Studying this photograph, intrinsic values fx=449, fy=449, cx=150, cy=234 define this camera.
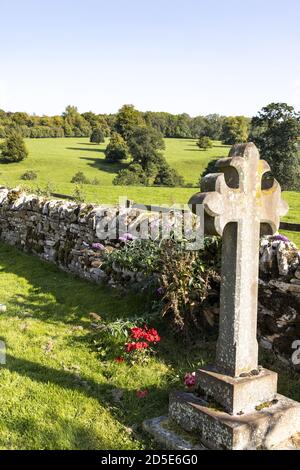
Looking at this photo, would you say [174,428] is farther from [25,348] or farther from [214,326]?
[25,348]

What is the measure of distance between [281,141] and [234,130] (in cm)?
3228

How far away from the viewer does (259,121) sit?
3403cm

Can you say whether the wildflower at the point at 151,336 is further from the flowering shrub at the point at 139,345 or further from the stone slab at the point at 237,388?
the stone slab at the point at 237,388

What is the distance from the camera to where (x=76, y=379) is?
15.8 feet

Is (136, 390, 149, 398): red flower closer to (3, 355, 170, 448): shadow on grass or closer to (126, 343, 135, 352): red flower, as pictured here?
(3, 355, 170, 448): shadow on grass

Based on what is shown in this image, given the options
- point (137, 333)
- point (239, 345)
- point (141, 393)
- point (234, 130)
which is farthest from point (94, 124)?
point (239, 345)

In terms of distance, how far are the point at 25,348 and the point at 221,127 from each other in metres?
70.7

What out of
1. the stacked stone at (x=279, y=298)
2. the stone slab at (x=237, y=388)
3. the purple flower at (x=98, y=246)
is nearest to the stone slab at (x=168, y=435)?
the stone slab at (x=237, y=388)

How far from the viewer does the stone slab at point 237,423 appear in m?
3.54

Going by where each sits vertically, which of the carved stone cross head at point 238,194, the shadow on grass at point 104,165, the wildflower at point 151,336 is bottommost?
the wildflower at point 151,336

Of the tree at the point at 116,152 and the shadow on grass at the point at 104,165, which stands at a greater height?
the tree at the point at 116,152

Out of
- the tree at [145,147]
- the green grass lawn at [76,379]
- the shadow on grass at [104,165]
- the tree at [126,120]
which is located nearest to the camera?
the green grass lawn at [76,379]
